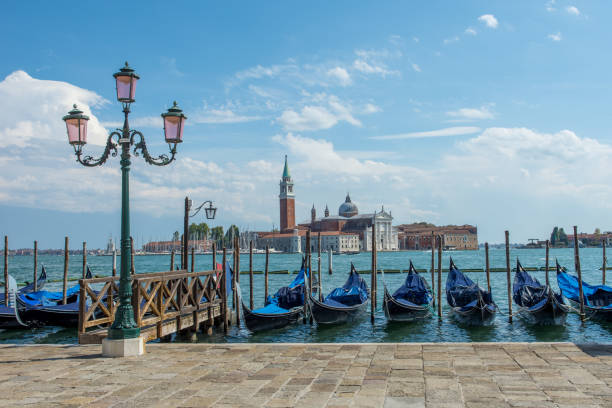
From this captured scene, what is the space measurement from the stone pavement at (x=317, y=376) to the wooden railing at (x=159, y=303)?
884mm

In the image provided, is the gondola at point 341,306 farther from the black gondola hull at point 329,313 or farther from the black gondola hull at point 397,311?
the black gondola hull at point 397,311

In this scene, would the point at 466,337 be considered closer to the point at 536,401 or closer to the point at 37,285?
the point at 536,401

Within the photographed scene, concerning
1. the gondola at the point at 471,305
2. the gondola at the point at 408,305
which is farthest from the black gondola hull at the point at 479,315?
the gondola at the point at 408,305

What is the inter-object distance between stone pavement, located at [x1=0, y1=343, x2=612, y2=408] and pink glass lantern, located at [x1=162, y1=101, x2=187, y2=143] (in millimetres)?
2267

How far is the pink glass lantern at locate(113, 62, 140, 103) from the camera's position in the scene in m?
5.70

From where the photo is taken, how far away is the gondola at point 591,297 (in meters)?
12.4

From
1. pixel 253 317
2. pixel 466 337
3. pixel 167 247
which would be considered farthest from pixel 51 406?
pixel 167 247

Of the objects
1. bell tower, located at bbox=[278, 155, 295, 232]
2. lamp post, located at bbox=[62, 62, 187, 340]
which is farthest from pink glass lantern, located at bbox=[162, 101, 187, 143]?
bell tower, located at bbox=[278, 155, 295, 232]

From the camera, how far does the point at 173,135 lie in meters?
6.04

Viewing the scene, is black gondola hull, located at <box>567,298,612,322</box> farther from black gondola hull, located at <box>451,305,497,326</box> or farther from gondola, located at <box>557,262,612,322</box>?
black gondola hull, located at <box>451,305,497,326</box>

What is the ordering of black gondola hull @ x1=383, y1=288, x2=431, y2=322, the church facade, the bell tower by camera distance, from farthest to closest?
the bell tower
the church facade
black gondola hull @ x1=383, y1=288, x2=431, y2=322

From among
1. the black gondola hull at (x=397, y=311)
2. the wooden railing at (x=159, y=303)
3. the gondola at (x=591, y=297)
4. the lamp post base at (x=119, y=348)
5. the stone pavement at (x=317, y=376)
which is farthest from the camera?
the black gondola hull at (x=397, y=311)

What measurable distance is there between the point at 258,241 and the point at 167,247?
A: 23.3m

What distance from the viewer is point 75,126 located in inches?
235
